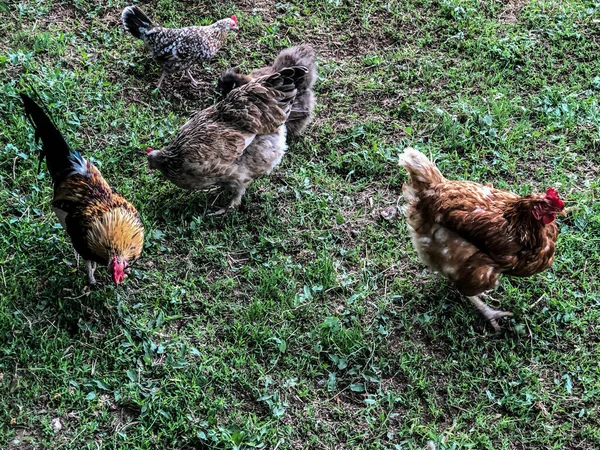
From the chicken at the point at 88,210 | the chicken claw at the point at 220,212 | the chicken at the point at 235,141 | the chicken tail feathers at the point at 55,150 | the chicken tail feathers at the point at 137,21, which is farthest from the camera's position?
the chicken tail feathers at the point at 137,21

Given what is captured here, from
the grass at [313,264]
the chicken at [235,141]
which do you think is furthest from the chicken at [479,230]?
the chicken at [235,141]

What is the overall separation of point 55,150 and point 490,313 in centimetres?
397

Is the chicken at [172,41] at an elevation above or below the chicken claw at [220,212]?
above

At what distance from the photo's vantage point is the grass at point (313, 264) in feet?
13.4

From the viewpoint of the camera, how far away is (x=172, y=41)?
612 cm

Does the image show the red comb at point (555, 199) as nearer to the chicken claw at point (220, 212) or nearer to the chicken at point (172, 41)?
the chicken claw at point (220, 212)

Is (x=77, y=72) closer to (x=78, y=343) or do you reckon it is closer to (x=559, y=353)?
(x=78, y=343)

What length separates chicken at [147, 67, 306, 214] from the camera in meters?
5.09

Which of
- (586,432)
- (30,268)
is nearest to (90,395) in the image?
(30,268)

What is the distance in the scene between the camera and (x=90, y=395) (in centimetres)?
402

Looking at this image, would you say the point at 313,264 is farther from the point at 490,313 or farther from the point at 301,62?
the point at 301,62

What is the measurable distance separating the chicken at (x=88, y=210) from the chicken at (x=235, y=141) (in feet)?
2.44

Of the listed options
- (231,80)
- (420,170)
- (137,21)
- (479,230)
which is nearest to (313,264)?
(420,170)

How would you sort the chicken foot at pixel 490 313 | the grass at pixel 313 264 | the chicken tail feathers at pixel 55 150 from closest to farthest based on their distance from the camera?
the grass at pixel 313 264 < the chicken tail feathers at pixel 55 150 < the chicken foot at pixel 490 313
